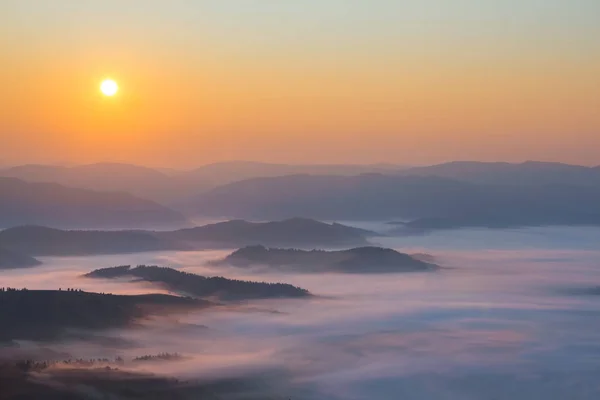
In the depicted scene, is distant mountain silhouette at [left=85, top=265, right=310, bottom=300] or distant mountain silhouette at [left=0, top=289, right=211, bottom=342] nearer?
distant mountain silhouette at [left=0, top=289, right=211, bottom=342]

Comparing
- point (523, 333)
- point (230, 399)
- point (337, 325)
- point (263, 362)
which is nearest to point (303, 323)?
point (337, 325)

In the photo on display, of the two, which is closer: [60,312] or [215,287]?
[60,312]

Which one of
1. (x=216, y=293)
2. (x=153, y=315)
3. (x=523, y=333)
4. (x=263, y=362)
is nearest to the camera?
(x=263, y=362)

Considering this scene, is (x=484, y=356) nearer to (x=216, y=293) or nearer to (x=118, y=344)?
(x=118, y=344)

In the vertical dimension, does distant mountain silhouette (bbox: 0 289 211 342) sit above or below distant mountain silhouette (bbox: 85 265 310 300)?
below

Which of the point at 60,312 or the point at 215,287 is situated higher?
the point at 215,287
